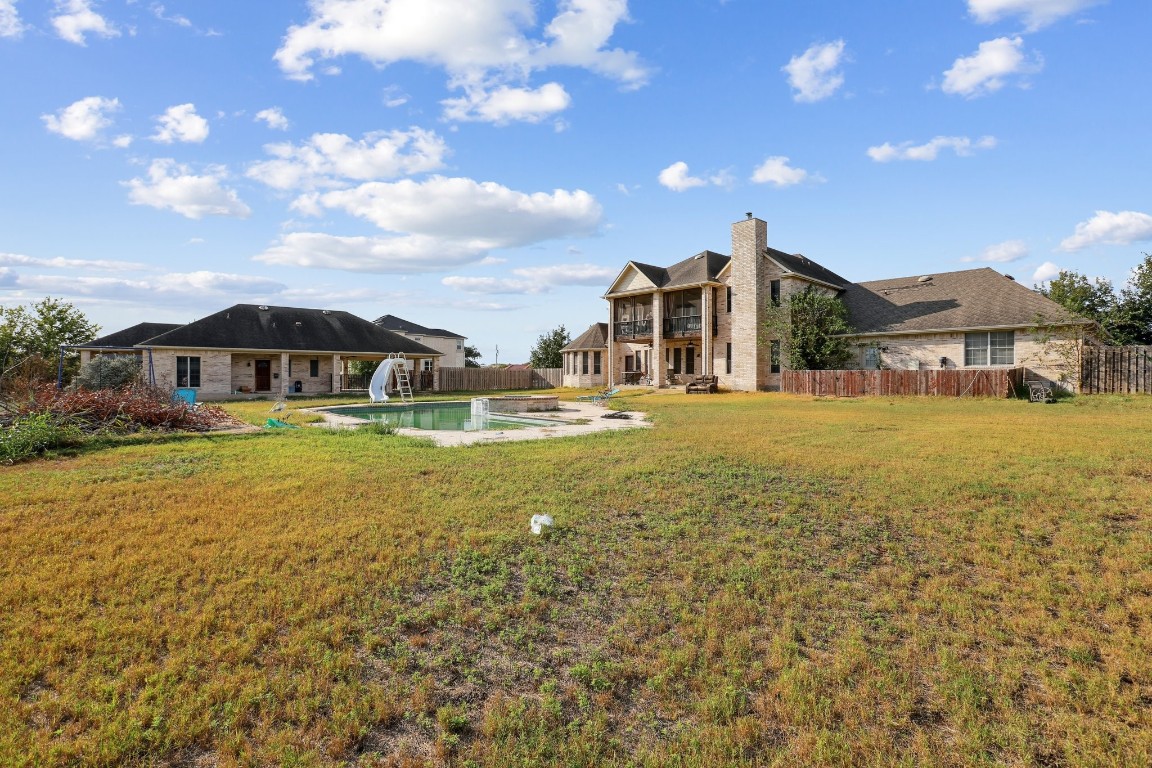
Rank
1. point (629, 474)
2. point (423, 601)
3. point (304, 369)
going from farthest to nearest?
point (304, 369) < point (629, 474) < point (423, 601)

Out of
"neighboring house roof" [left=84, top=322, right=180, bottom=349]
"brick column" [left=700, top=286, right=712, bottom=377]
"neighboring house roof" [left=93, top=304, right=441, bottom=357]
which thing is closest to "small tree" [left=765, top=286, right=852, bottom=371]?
"brick column" [left=700, top=286, right=712, bottom=377]

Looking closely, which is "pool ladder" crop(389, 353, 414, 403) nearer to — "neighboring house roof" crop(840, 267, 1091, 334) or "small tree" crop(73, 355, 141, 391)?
"small tree" crop(73, 355, 141, 391)

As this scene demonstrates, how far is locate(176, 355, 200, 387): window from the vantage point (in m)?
29.7

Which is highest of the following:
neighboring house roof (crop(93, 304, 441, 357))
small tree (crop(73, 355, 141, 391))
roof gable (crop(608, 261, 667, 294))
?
roof gable (crop(608, 261, 667, 294))

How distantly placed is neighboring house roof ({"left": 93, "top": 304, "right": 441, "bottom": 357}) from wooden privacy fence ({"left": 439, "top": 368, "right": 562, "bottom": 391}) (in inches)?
81.6

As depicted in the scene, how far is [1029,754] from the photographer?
269 centimetres

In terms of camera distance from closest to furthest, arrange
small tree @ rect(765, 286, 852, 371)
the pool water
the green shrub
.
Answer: the green shrub < the pool water < small tree @ rect(765, 286, 852, 371)

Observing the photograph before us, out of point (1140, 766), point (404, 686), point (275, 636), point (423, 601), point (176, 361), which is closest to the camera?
point (1140, 766)

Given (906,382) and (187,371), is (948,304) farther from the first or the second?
(187,371)

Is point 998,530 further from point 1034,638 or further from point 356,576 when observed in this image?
point 356,576

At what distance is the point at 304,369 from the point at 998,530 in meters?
34.9

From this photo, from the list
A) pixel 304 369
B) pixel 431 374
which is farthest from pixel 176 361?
pixel 431 374

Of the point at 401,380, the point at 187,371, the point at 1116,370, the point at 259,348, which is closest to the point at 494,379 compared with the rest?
the point at 401,380

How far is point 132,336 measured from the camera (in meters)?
35.4
